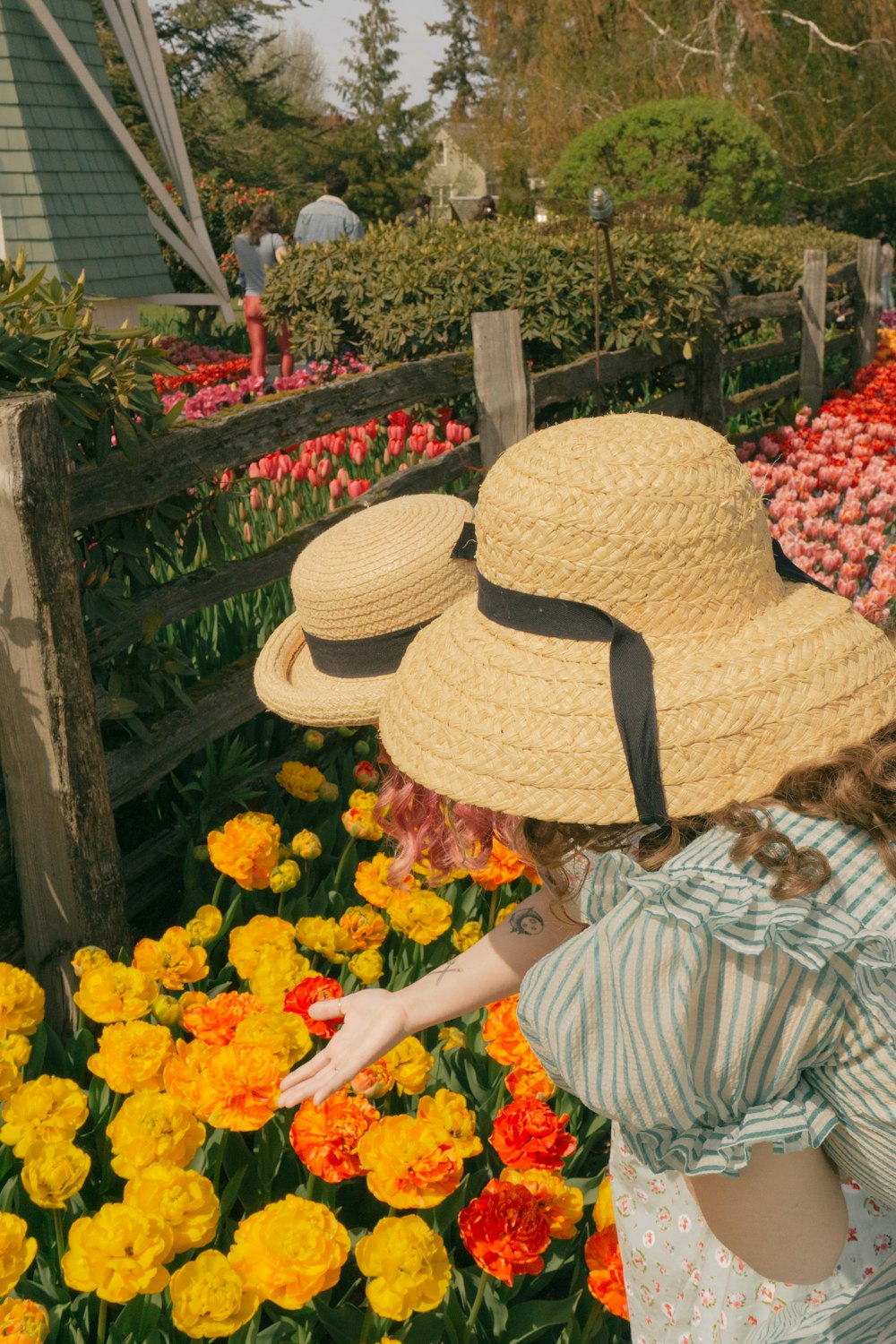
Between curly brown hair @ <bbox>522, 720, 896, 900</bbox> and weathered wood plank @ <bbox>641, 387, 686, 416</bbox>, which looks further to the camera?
weathered wood plank @ <bbox>641, 387, 686, 416</bbox>

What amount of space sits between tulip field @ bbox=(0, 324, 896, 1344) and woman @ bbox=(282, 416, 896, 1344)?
176 millimetres

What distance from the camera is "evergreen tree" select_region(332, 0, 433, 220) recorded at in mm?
27031

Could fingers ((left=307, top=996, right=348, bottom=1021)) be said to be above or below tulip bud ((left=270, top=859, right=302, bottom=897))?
above

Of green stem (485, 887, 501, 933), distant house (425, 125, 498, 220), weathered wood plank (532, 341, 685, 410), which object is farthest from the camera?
distant house (425, 125, 498, 220)

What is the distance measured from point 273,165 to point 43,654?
28.7m

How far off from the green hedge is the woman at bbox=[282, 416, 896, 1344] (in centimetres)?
460

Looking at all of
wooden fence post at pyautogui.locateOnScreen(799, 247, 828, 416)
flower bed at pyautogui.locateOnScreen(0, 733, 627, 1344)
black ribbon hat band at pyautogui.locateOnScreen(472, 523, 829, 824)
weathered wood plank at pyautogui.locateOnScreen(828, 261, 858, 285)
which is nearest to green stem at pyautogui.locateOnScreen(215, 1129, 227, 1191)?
flower bed at pyautogui.locateOnScreen(0, 733, 627, 1344)

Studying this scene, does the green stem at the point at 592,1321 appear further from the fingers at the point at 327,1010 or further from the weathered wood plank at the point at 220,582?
the weathered wood plank at the point at 220,582

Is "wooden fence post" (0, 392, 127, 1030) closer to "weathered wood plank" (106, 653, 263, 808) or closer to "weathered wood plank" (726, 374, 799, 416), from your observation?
"weathered wood plank" (106, 653, 263, 808)

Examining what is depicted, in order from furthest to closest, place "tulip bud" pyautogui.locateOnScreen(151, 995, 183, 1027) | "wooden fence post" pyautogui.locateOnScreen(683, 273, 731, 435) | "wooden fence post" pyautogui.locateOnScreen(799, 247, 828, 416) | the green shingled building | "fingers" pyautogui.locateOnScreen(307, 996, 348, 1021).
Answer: the green shingled building, "wooden fence post" pyautogui.locateOnScreen(799, 247, 828, 416), "wooden fence post" pyautogui.locateOnScreen(683, 273, 731, 435), "tulip bud" pyautogui.locateOnScreen(151, 995, 183, 1027), "fingers" pyautogui.locateOnScreen(307, 996, 348, 1021)

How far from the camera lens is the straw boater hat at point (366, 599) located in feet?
7.55

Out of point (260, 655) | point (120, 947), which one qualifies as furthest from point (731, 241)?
point (120, 947)

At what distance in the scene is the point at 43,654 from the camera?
2293 millimetres

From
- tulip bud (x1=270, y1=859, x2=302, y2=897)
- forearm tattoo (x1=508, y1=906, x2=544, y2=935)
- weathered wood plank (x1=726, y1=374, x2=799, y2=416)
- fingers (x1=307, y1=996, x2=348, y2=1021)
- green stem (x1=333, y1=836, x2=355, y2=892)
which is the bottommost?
weathered wood plank (x1=726, y1=374, x2=799, y2=416)
